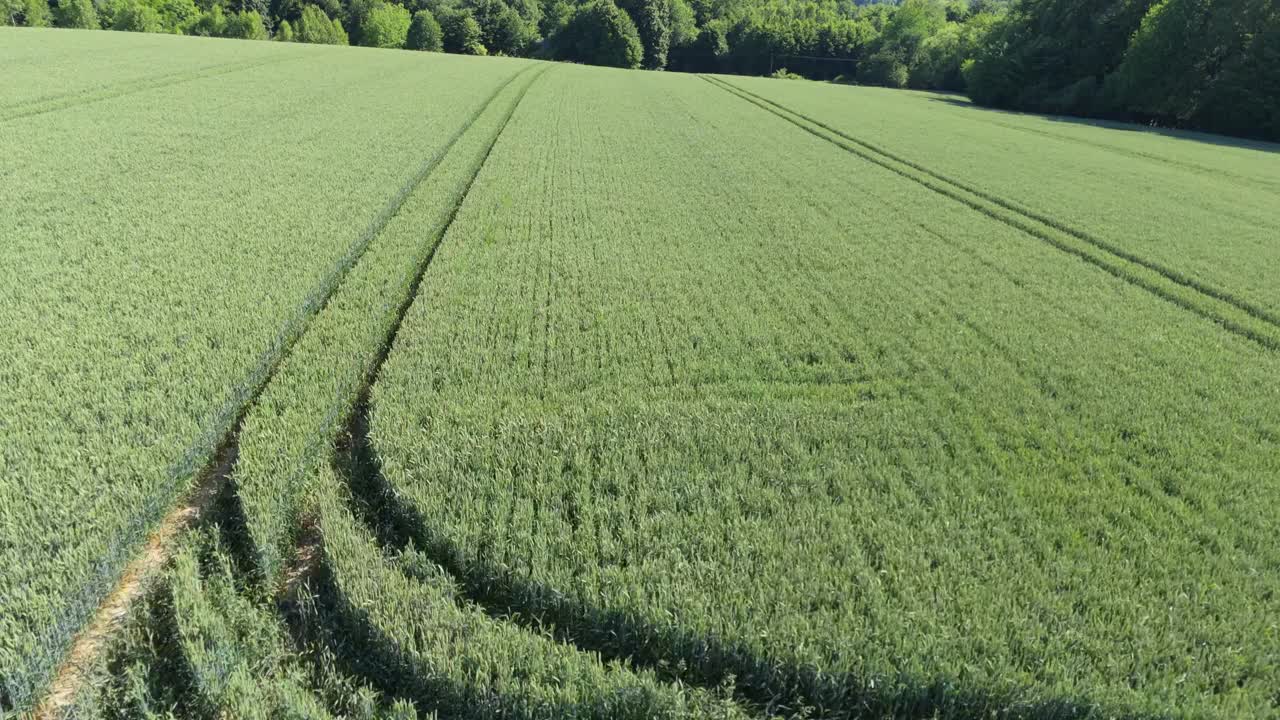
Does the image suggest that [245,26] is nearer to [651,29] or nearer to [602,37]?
[602,37]

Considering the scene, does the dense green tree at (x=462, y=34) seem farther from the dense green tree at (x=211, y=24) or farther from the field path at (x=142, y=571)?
the field path at (x=142, y=571)

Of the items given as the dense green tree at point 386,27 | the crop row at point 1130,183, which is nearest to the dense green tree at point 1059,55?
the crop row at point 1130,183

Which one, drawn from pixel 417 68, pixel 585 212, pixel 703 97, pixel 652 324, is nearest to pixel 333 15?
pixel 417 68

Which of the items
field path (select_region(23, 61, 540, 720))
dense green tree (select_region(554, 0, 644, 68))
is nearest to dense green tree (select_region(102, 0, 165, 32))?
dense green tree (select_region(554, 0, 644, 68))

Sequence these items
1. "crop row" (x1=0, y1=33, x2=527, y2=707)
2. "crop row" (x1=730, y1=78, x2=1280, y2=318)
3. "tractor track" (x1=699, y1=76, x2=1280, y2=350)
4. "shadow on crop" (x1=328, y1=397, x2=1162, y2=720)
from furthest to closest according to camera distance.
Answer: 1. "crop row" (x1=730, y1=78, x2=1280, y2=318)
2. "tractor track" (x1=699, y1=76, x2=1280, y2=350)
3. "crop row" (x1=0, y1=33, x2=527, y2=707)
4. "shadow on crop" (x1=328, y1=397, x2=1162, y2=720)

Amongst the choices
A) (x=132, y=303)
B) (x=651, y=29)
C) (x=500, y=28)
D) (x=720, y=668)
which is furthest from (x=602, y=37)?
(x=720, y=668)

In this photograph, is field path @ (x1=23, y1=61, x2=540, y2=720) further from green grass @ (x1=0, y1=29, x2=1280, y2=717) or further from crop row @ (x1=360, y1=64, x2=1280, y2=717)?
crop row @ (x1=360, y1=64, x2=1280, y2=717)
